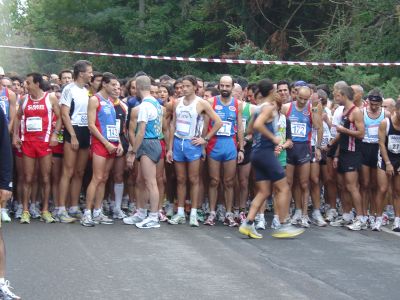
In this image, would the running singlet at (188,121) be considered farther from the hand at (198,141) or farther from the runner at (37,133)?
the runner at (37,133)

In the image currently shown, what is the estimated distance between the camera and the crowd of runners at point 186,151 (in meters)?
13.8

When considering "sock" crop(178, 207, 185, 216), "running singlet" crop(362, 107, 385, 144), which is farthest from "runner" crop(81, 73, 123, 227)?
"running singlet" crop(362, 107, 385, 144)

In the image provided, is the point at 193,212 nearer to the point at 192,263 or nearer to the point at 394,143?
the point at 394,143

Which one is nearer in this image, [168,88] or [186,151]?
[186,151]

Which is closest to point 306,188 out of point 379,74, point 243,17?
point 379,74

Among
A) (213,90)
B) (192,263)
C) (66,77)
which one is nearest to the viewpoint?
(192,263)

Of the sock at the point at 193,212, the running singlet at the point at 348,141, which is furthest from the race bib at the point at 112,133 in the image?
the running singlet at the point at 348,141

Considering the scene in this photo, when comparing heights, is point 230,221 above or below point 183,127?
below

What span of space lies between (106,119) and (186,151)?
4.39 feet

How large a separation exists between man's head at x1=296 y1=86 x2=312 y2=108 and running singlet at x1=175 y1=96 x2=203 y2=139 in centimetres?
156

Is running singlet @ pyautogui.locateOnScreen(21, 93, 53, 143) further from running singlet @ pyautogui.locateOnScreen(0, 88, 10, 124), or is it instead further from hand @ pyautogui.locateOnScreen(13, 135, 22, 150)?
running singlet @ pyautogui.locateOnScreen(0, 88, 10, 124)

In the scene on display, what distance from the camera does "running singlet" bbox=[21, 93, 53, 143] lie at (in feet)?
45.5

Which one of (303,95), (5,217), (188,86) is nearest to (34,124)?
(5,217)

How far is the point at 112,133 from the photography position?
13930 millimetres
